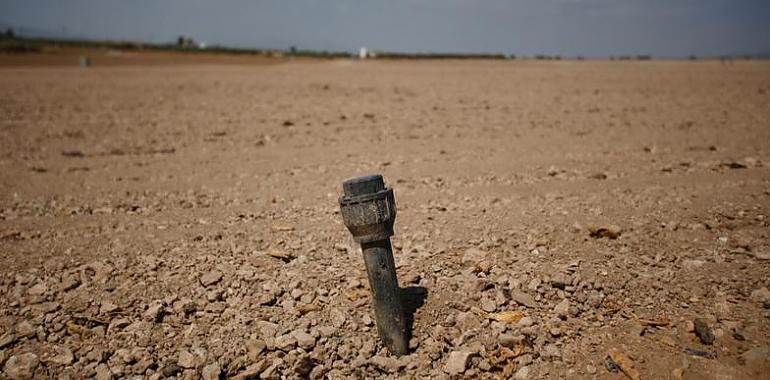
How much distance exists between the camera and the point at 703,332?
2.91 meters

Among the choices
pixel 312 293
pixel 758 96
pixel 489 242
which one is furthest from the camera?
pixel 758 96

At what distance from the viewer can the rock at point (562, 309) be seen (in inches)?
126

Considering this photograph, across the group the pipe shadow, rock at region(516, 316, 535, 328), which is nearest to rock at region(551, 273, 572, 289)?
rock at region(516, 316, 535, 328)

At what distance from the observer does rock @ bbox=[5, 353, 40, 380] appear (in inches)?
107


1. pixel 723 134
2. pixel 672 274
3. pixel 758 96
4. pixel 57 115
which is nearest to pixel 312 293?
pixel 672 274

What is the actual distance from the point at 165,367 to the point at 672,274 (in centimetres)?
397

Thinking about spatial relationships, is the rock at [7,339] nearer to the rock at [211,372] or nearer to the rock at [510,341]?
the rock at [211,372]

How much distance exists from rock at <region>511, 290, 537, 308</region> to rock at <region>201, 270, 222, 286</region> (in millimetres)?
2459

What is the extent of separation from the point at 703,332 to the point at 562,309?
886mm

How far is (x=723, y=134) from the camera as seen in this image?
29.0ft

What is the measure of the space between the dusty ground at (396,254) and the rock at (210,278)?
0.02m

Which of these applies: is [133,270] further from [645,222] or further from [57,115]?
[57,115]

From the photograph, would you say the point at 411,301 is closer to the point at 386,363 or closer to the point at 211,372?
the point at 386,363

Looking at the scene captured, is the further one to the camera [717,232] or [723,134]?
[723,134]
